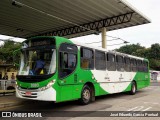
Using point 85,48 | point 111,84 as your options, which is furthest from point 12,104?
point 111,84

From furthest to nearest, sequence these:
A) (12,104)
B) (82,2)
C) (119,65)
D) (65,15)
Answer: (65,15) → (82,2) → (119,65) → (12,104)

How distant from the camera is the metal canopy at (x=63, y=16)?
17359 mm

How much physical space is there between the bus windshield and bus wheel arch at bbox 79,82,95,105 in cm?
247

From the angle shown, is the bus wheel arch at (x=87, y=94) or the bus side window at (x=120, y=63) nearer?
the bus wheel arch at (x=87, y=94)

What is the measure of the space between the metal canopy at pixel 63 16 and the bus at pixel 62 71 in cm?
484

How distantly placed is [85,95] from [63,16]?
37.1 ft

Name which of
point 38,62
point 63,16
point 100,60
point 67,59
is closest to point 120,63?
point 100,60

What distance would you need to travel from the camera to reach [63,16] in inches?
802

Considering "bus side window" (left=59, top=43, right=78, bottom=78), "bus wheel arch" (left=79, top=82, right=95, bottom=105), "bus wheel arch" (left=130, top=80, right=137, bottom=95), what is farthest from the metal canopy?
"bus wheel arch" (left=130, top=80, right=137, bottom=95)

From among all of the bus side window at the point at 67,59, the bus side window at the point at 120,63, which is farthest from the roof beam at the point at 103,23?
the bus side window at the point at 67,59

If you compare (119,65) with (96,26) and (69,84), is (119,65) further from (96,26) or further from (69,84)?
(96,26)

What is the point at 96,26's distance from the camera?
890 inches

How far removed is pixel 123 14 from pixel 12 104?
13781mm

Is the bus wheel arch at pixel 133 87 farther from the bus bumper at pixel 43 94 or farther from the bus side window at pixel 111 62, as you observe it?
the bus bumper at pixel 43 94
